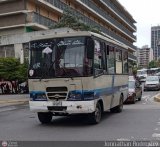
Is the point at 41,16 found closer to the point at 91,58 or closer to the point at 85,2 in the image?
the point at 85,2

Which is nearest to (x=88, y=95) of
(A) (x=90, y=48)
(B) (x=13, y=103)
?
(A) (x=90, y=48)

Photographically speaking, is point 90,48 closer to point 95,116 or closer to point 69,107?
point 69,107

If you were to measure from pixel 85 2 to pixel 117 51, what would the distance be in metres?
50.6

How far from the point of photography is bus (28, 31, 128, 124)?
45.0ft

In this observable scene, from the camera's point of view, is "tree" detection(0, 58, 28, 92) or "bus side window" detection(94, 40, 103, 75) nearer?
"bus side window" detection(94, 40, 103, 75)

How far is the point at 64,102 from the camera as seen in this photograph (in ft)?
45.2

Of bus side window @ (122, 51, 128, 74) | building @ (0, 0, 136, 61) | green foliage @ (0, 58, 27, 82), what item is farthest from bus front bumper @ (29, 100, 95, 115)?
building @ (0, 0, 136, 61)

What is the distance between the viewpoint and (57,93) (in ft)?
45.7

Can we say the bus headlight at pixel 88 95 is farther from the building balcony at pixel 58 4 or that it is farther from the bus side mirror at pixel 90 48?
the building balcony at pixel 58 4

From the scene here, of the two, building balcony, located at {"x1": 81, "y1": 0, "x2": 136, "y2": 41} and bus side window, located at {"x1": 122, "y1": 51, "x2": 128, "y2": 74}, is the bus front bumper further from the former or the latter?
building balcony, located at {"x1": 81, "y1": 0, "x2": 136, "y2": 41}

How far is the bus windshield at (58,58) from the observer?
13828mm

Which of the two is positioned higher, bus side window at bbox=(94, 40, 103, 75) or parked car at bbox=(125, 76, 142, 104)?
bus side window at bbox=(94, 40, 103, 75)

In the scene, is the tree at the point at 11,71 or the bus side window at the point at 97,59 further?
the tree at the point at 11,71

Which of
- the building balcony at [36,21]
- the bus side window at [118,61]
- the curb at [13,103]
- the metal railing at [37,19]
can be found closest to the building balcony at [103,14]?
the metal railing at [37,19]
